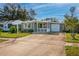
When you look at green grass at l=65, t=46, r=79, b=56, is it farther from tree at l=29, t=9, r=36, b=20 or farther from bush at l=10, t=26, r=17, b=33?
bush at l=10, t=26, r=17, b=33

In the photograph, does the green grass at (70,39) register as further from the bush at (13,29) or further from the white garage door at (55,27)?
the bush at (13,29)

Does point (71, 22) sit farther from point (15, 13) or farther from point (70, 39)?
point (15, 13)

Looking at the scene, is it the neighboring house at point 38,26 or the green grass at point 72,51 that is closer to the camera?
the green grass at point 72,51

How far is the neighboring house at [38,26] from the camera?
729cm

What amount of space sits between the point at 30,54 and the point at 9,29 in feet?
1.65

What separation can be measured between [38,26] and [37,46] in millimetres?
308

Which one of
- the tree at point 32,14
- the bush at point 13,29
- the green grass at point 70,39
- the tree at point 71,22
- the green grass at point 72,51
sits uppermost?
the tree at point 32,14

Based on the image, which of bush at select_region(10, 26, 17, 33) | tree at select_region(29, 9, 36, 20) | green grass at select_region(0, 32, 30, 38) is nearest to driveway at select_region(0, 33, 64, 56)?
green grass at select_region(0, 32, 30, 38)

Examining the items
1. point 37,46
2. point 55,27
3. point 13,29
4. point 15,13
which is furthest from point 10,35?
point 55,27

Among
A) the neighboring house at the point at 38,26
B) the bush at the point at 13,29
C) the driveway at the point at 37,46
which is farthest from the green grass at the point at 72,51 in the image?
the bush at the point at 13,29

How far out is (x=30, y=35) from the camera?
734 centimetres

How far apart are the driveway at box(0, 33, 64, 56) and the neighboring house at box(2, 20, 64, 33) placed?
0.09 metres

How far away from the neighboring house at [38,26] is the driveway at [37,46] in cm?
9

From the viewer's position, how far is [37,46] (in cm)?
726
